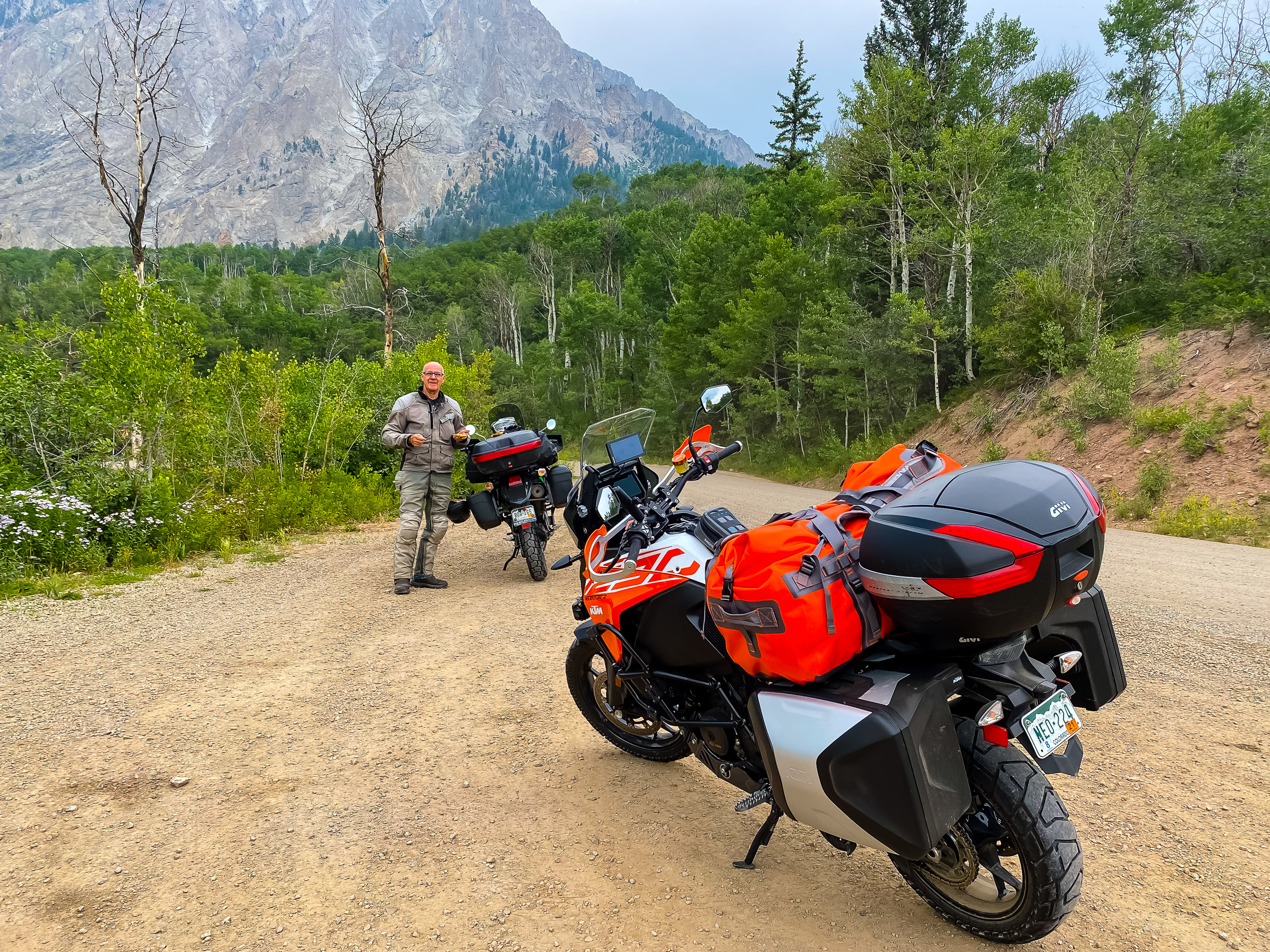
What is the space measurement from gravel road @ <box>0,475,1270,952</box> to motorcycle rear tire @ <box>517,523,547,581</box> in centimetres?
168

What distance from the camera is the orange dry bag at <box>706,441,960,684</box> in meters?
1.86

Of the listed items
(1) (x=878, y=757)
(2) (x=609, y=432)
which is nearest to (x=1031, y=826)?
(1) (x=878, y=757)

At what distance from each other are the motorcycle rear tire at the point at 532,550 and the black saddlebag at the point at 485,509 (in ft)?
0.87

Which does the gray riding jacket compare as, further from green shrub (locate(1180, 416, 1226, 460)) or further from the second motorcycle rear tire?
green shrub (locate(1180, 416, 1226, 460))

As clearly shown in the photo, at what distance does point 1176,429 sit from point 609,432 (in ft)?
39.8

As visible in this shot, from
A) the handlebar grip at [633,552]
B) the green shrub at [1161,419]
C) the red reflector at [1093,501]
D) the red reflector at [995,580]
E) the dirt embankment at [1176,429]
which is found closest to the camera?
the red reflector at [995,580]

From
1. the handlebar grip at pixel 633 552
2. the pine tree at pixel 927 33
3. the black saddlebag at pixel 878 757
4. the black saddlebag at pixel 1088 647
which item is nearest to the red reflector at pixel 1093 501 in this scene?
the black saddlebag at pixel 1088 647

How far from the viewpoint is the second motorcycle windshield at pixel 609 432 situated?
354cm

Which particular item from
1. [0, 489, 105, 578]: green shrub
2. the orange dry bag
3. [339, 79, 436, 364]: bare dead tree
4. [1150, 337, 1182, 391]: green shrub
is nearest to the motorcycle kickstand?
the orange dry bag

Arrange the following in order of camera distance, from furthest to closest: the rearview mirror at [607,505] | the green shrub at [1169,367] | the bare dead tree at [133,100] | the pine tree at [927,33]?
the pine tree at [927,33] → the bare dead tree at [133,100] → the green shrub at [1169,367] → the rearview mirror at [607,505]

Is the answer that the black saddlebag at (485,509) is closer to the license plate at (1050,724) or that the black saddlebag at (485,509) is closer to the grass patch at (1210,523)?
the license plate at (1050,724)

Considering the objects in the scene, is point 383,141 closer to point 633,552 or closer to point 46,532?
point 46,532

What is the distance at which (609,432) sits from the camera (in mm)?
3633

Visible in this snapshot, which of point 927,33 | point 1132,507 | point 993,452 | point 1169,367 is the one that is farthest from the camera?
point 927,33
